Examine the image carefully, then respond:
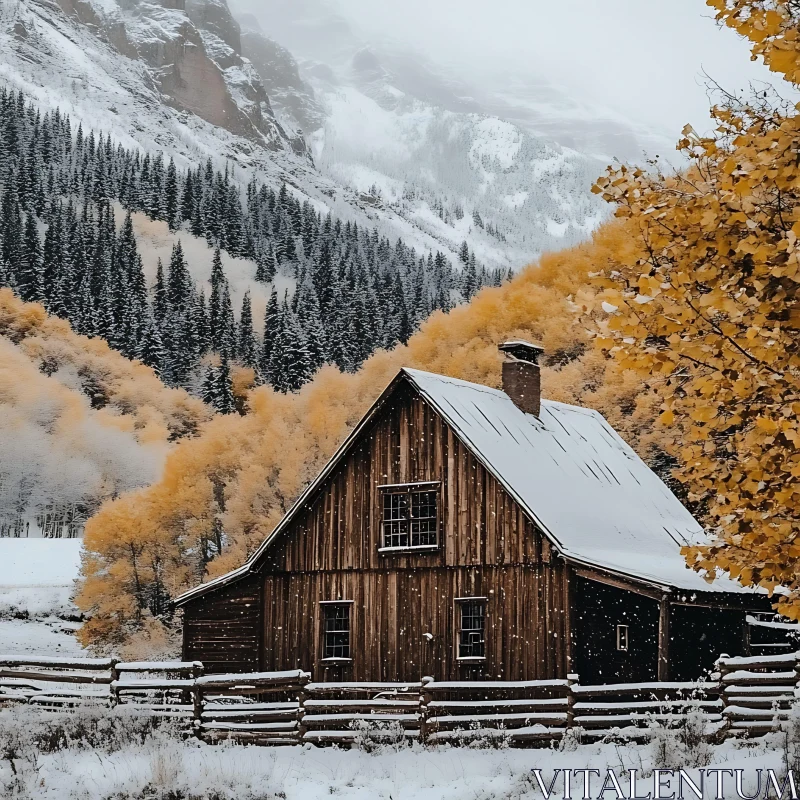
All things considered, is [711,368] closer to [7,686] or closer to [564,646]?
[564,646]

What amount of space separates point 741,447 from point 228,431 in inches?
2271

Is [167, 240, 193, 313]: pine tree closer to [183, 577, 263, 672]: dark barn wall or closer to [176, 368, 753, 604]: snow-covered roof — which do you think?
[176, 368, 753, 604]: snow-covered roof

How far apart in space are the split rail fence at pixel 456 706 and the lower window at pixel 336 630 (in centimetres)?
127

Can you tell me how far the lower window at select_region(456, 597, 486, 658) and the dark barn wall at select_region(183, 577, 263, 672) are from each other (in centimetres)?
530

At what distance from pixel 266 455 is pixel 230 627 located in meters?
34.0

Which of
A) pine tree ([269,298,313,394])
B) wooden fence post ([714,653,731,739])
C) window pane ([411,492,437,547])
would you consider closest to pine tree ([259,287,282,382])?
pine tree ([269,298,313,394])

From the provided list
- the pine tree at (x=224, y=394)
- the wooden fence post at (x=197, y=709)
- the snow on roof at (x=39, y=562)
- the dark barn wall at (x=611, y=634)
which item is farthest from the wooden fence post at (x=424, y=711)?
the pine tree at (x=224, y=394)

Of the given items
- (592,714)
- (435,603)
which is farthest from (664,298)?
(435,603)

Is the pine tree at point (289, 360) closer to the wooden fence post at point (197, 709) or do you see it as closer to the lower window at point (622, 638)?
the lower window at point (622, 638)

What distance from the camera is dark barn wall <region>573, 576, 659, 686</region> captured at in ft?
76.2

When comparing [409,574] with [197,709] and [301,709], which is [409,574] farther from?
[197,709]

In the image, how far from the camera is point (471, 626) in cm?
2438

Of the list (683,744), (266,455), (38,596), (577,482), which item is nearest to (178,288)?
(38,596)

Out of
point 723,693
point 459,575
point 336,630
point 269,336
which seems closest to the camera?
point 723,693
